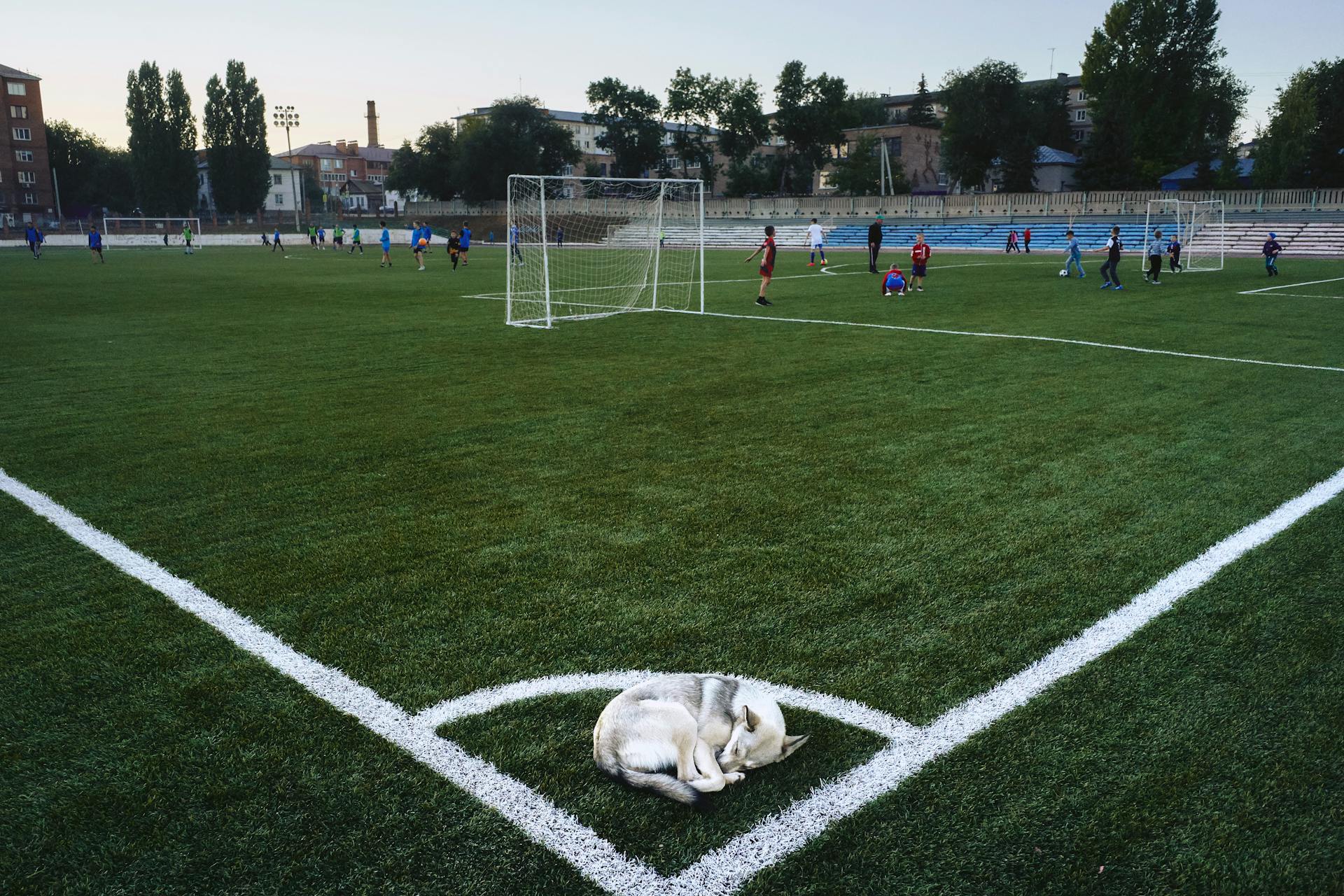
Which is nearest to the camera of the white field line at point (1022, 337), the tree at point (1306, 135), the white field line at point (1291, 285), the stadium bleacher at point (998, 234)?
the white field line at point (1022, 337)

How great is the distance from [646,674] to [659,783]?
0.80 metres

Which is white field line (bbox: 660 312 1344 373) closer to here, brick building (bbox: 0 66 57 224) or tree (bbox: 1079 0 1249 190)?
tree (bbox: 1079 0 1249 190)

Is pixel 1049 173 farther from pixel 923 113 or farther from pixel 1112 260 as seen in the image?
pixel 1112 260

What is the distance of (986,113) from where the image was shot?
6969cm

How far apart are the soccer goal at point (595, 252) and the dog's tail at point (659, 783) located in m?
12.5

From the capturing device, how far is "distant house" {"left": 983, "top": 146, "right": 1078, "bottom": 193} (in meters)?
74.2

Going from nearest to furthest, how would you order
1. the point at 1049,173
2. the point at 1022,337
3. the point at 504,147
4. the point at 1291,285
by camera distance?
the point at 1022,337 → the point at 1291,285 → the point at 1049,173 → the point at 504,147

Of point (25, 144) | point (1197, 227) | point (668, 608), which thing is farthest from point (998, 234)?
point (25, 144)

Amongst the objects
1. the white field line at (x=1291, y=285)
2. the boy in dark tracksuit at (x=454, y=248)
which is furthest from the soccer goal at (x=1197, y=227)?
the boy in dark tracksuit at (x=454, y=248)

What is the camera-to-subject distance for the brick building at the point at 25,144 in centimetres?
9175

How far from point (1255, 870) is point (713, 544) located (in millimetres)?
2962

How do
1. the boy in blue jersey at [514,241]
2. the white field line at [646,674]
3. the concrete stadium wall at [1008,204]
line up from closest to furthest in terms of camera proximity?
1. the white field line at [646,674]
2. the boy in blue jersey at [514,241]
3. the concrete stadium wall at [1008,204]

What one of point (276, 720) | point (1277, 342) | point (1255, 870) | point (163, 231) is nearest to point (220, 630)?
point (276, 720)

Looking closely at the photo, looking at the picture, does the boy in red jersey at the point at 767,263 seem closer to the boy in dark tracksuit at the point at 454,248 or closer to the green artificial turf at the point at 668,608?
the green artificial turf at the point at 668,608
